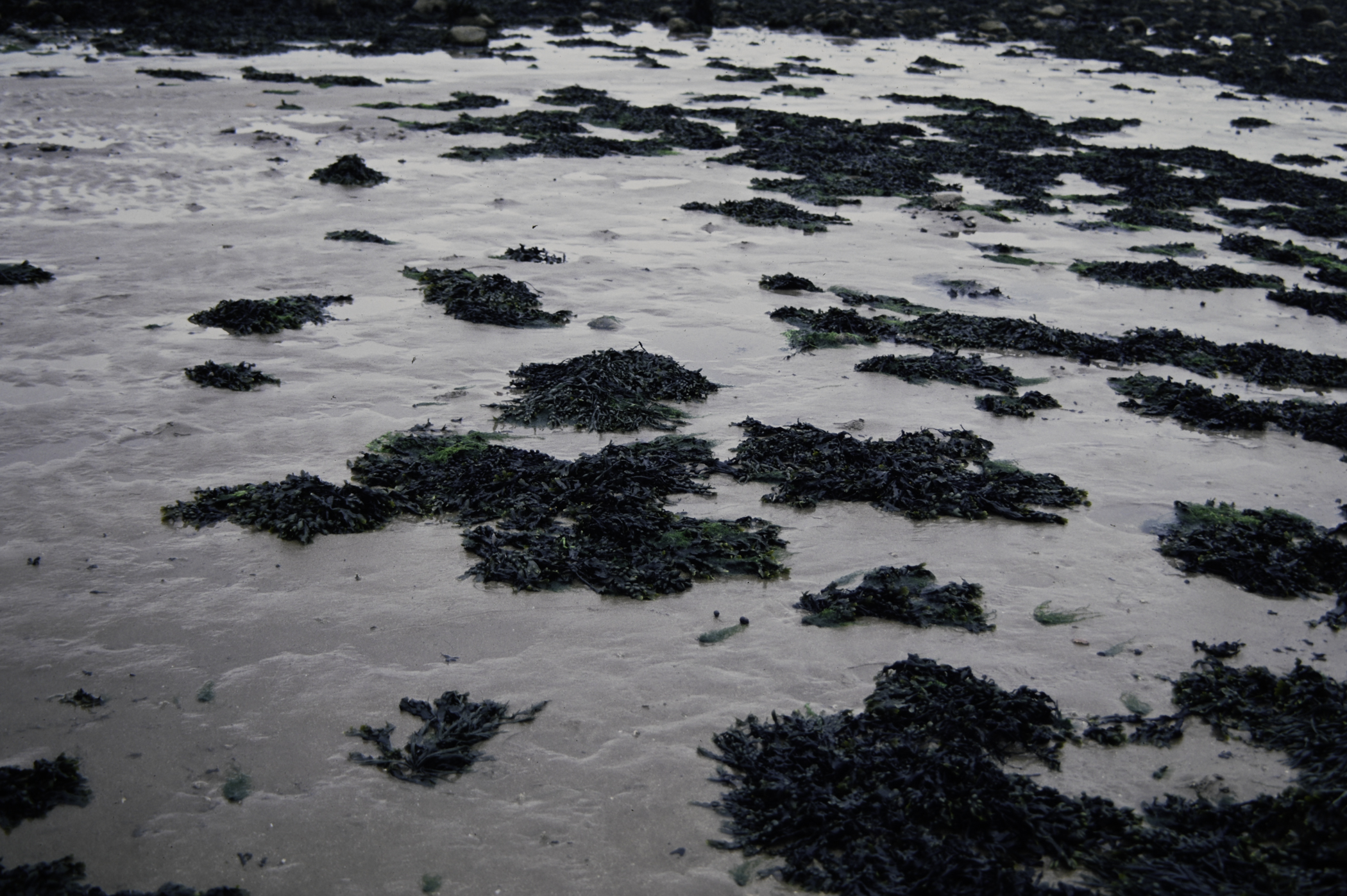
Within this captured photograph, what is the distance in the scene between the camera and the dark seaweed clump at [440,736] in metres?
2.95

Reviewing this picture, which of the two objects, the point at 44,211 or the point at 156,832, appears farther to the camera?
the point at 44,211

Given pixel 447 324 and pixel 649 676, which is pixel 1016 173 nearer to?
pixel 447 324

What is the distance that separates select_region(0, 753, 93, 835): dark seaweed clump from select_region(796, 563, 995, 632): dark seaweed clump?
241 cm

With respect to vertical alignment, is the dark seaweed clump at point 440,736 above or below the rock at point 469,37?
below

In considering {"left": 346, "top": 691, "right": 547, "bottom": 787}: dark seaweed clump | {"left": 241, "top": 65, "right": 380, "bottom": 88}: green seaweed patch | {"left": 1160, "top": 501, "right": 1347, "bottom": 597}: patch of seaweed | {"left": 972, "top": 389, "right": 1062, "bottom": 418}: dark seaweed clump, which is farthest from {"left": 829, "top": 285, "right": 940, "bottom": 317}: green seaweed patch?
{"left": 241, "top": 65, "right": 380, "bottom": 88}: green seaweed patch

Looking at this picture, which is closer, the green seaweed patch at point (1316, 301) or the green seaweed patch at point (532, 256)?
the green seaweed patch at point (1316, 301)

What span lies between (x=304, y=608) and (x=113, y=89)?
12.7 m

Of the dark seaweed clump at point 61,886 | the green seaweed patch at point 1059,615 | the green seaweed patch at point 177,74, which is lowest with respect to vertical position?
the dark seaweed clump at point 61,886

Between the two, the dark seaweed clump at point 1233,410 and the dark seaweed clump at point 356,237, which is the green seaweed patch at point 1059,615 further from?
the dark seaweed clump at point 356,237

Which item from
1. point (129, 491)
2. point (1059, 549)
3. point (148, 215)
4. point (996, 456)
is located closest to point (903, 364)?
point (996, 456)

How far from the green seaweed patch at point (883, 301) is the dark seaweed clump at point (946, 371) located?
3.34 ft

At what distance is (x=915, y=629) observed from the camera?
148 inches

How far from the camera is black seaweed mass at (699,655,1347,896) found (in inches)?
104

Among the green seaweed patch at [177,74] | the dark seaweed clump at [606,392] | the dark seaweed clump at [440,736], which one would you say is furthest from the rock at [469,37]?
the dark seaweed clump at [440,736]
